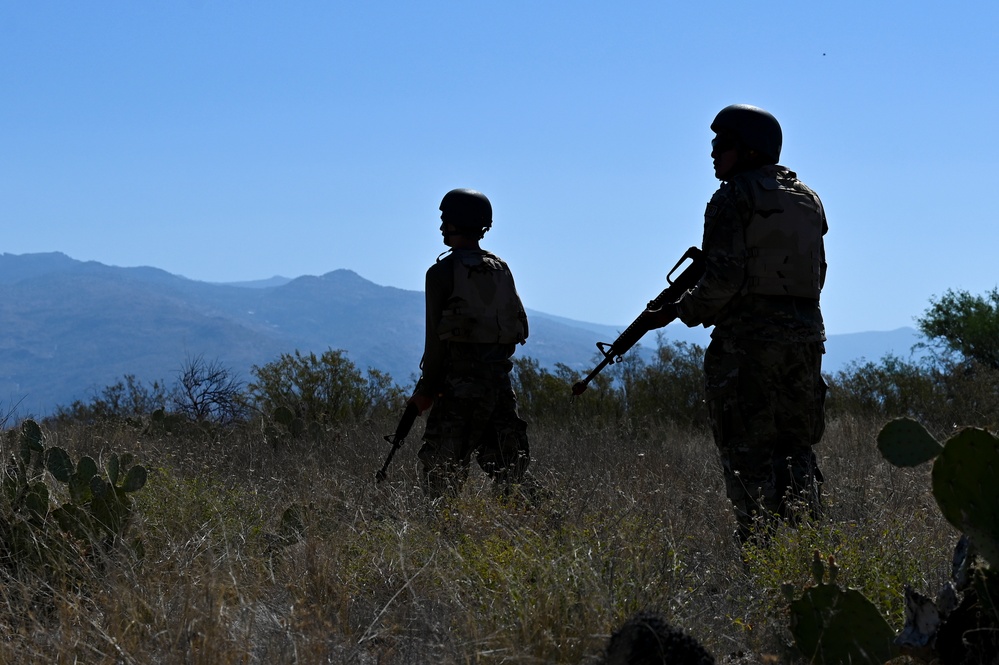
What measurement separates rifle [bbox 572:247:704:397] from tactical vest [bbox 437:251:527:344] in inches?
27.4

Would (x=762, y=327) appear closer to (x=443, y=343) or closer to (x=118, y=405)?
(x=443, y=343)

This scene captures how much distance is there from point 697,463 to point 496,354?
2.24 m

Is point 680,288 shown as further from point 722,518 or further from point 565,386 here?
point 565,386

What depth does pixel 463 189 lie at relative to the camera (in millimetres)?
6160

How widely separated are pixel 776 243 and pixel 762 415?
80 cm

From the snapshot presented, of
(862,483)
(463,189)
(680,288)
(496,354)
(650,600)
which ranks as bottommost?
(650,600)

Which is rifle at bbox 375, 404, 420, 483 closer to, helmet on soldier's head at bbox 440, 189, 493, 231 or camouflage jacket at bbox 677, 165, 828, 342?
helmet on soldier's head at bbox 440, 189, 493, 231

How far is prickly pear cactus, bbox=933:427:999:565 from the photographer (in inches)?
116

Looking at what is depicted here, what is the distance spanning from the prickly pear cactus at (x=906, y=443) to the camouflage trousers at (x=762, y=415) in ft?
6.63

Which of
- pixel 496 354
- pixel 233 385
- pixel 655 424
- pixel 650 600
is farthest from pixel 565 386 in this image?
pixel 650 600

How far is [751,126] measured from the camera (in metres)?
5.18

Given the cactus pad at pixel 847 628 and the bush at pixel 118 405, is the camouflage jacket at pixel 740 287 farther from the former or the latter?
the bush at pixel 118 405

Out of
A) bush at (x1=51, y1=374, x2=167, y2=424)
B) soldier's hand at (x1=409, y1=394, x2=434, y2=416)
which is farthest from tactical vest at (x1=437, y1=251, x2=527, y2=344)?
bush at (x1=51, y1=374, x2=167, y2=424)

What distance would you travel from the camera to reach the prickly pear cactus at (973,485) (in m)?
2.94
